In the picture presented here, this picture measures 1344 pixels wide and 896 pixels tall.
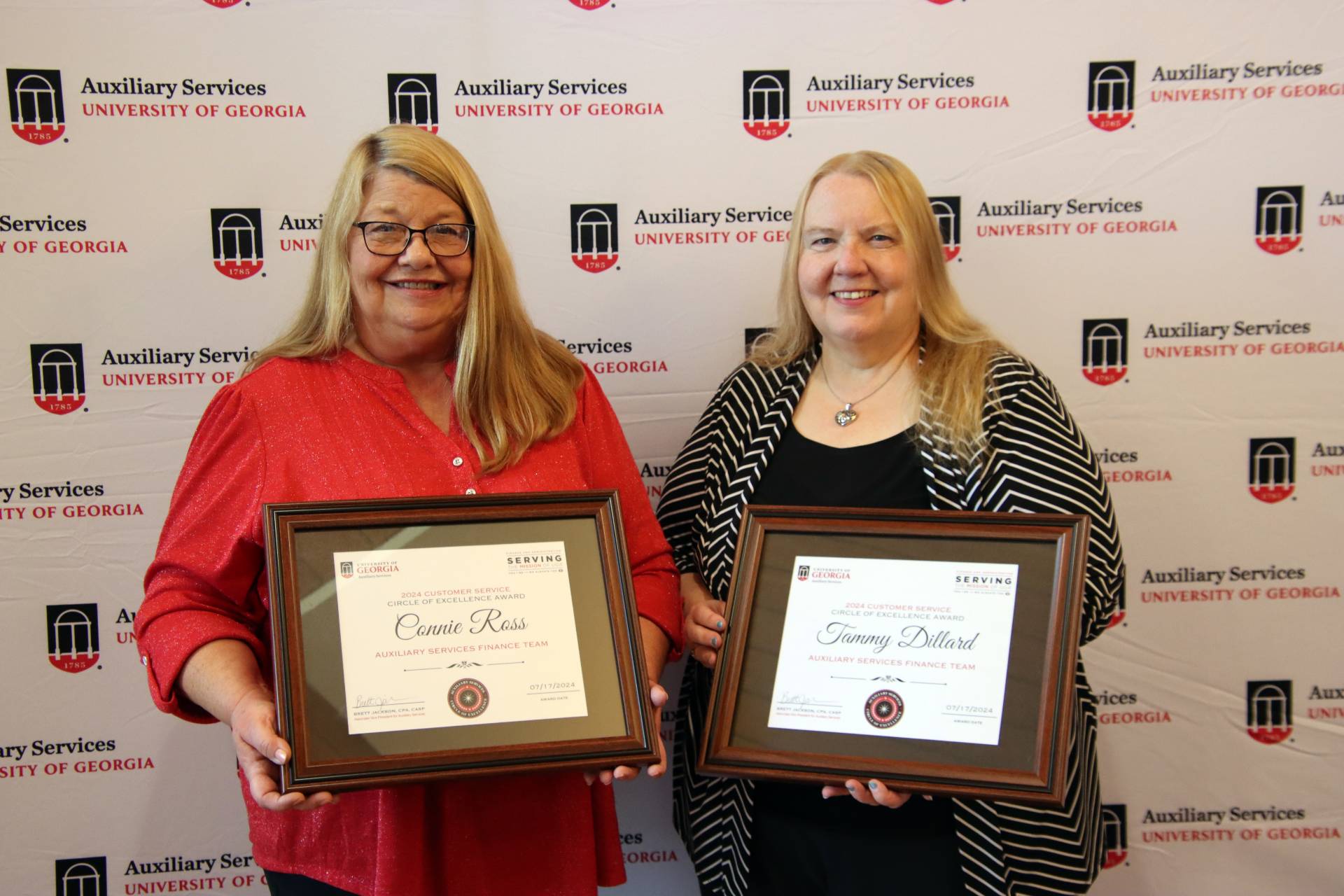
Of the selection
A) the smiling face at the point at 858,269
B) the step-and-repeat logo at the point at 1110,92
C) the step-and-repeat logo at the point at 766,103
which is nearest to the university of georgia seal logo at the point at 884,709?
the smiling face at the point at 858,269

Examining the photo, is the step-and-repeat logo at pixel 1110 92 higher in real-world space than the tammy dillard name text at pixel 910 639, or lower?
higher

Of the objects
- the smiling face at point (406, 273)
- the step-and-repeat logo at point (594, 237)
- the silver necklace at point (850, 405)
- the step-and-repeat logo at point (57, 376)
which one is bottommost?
the silver necklace at point (850, 405)

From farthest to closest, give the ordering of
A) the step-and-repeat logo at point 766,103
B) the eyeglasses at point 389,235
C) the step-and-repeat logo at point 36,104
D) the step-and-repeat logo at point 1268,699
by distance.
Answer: the step-and-repeat logo at point 1268,699, the step-and-repeat logo at point 766,103, the step-and-repeat logo at point 36,104, the eyeglasses at point 389,235

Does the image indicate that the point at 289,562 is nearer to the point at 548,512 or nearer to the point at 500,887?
the point at 548,512

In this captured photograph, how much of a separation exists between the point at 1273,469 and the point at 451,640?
1.96 m

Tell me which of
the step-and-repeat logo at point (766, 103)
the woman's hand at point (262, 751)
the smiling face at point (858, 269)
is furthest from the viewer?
the step-and-repeat logo at point (766, 103)

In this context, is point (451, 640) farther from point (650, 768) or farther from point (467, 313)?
point (467, 313)

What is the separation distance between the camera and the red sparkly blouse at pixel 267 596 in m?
1.42

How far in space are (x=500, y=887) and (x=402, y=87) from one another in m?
1.63

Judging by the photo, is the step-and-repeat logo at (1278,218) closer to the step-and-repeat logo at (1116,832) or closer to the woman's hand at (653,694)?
the step-and-repeat logo at (1116,832)

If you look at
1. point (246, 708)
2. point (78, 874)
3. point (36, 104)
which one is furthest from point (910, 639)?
point (36, 104)

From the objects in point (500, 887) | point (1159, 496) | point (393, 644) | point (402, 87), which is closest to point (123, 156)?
point (402, 87)

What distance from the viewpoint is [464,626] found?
137 cm

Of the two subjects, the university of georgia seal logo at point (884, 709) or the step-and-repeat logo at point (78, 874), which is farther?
the step-and-repeat logo at point (78, 874)
